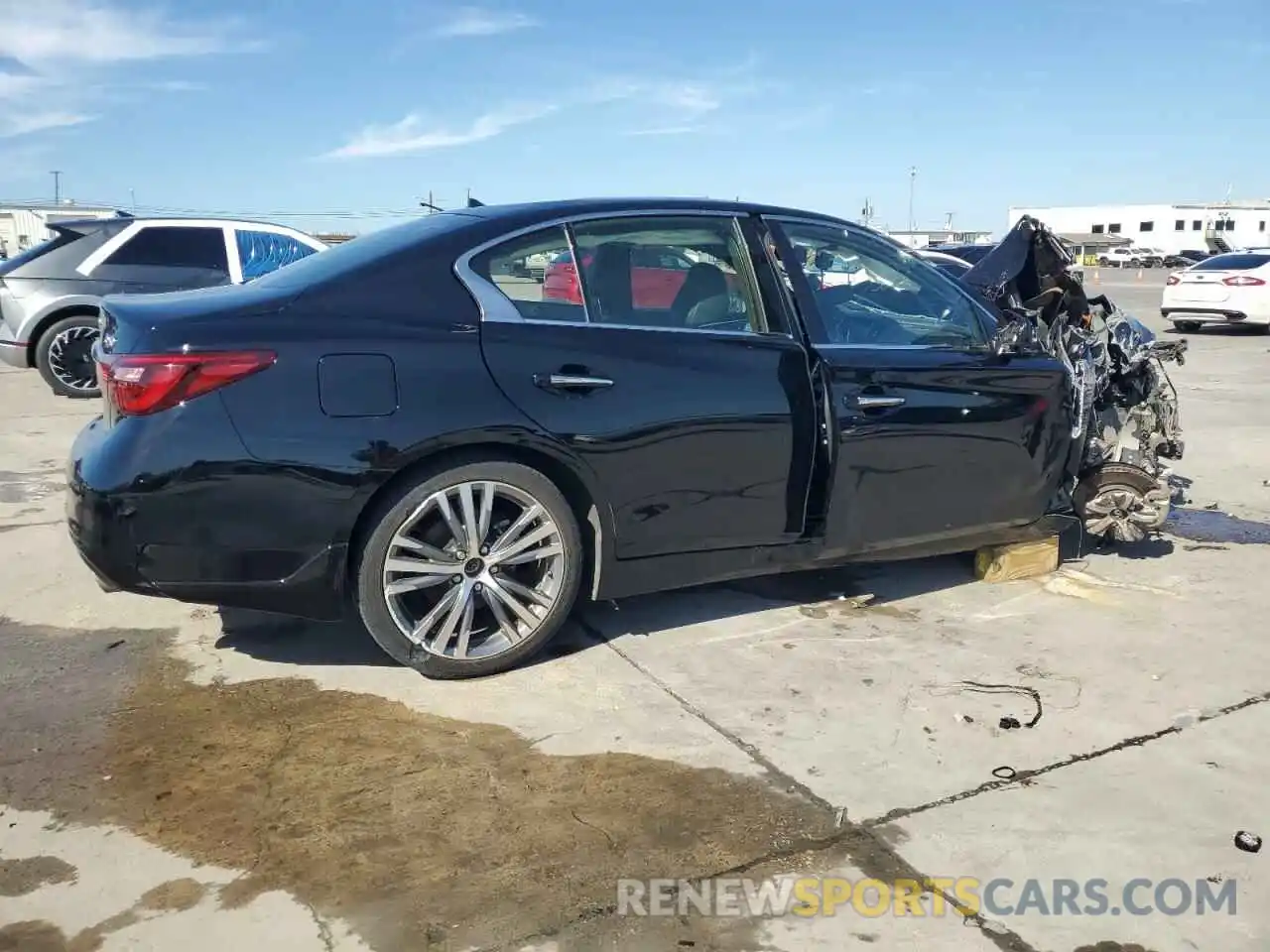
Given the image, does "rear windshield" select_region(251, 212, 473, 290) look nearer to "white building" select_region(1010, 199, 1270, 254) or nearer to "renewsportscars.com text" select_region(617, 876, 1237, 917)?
"renewsportscars.com text" select_region(617, 876, 1237, 917)

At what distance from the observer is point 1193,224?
314ft

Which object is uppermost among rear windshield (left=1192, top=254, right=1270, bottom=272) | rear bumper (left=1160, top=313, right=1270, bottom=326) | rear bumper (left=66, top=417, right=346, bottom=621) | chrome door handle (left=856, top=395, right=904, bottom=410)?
rear windshield (left=1192, top=254, right=1270, bottom=272)

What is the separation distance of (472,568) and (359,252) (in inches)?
46.5

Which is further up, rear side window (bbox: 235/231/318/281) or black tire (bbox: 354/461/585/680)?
rear side window (bbox: 235/231/318/281)

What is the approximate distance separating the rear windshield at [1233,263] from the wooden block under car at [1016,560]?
14.7 m

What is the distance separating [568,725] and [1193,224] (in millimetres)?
108016

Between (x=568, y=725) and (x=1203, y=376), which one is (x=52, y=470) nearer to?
(x=568, y=725)

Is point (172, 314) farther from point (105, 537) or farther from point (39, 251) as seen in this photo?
point (39, 251)

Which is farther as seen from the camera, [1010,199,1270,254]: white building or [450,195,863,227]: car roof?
[1010,199,1270,254]: white building

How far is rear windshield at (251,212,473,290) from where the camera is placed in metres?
3.54

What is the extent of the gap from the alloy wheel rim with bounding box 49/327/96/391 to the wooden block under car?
7916mm

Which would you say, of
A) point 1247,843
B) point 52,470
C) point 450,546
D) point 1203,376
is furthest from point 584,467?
point 1203,376

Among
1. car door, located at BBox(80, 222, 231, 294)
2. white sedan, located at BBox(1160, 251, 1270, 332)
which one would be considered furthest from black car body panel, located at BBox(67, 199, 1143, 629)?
white sedan, located at BBox(1160, 251, 1270, 332)

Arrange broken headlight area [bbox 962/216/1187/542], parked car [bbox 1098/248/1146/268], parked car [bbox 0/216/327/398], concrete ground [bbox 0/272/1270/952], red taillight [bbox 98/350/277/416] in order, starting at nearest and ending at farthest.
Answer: concrete ground [bbox 0/272/1270/952] < red taillight [bbox 98/350/277/416] < broken headlight area [bbox 962/216/1187/542] < parked car [bbox 0/216/327/398] < parked car [bbox 1098/248/1146/268]
